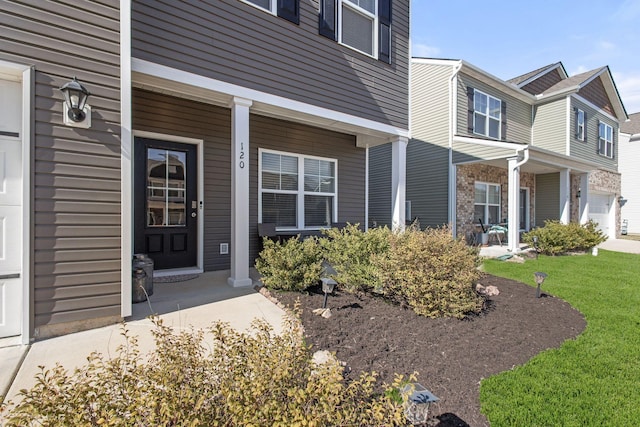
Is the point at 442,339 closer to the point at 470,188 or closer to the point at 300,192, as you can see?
the point at 300,192

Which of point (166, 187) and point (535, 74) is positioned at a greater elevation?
point (535, 74)

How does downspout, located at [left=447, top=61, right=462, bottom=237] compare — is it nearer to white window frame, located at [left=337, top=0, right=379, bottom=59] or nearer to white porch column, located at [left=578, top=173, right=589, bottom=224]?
white window frame, located at [left=337, top=0, right=379, bottom=59]

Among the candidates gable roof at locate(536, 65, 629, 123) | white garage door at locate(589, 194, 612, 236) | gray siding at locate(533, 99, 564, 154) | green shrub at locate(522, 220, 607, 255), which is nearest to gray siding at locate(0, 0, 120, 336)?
green shrub at locate(522, 220, 607, 255)

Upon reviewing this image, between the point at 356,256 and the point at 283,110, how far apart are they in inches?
101

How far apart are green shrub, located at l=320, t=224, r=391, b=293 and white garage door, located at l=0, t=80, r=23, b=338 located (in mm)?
3290

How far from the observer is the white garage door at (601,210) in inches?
572

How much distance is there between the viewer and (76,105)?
2.88 m

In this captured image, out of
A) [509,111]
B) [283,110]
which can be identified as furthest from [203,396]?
[509,111]

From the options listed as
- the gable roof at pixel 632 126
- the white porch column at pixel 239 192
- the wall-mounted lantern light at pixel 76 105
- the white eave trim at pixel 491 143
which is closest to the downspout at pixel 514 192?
the white eave trim at pixel 491 143

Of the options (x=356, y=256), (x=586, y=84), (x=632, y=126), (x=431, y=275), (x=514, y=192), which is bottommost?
(x=431, y=275)

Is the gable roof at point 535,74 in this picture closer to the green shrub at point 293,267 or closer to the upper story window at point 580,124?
the upper story window at point 580,124

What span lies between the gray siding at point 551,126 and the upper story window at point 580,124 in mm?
1138

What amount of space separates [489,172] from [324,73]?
26.6 ft

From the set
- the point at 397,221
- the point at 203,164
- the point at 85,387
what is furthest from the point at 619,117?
the point at 85,387
